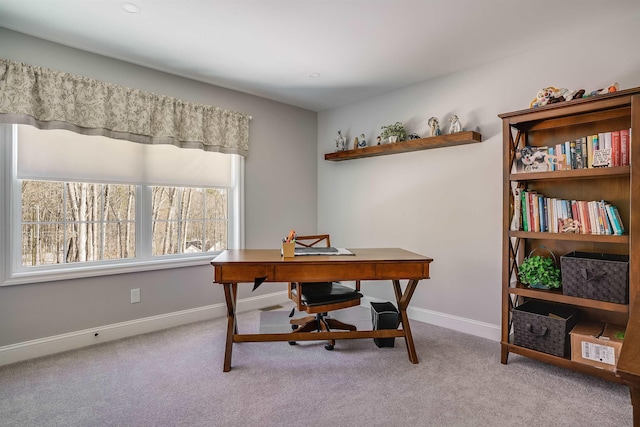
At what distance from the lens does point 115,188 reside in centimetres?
309

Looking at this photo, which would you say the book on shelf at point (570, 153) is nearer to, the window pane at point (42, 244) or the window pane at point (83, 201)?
the window pane at point (83, 201)

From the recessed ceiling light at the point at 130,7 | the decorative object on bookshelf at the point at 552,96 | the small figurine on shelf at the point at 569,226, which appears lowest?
the small figurine on shelf at the point at 569,226

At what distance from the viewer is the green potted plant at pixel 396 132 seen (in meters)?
3.58

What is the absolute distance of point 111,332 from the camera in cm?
297

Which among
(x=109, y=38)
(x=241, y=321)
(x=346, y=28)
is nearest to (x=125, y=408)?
(x=241, y=321)

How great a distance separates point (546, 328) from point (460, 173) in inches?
59.8

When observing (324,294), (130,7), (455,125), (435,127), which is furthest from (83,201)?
(455,125)

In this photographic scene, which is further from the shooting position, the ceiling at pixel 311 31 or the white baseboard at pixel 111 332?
the white baseboard at pixel 111 332

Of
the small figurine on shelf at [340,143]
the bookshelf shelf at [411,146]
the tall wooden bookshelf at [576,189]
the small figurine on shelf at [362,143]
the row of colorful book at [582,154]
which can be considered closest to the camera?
the tall wooden bookshelf at [576,189]

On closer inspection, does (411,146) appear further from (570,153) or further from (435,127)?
(570,153)

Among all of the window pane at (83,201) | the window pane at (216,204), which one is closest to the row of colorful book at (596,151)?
the window pane at (216,204)

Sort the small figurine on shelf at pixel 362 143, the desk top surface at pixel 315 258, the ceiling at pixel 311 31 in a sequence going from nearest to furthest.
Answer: the ceiling at pixel 311 31
the desk top surface at pixel 315 258
the small figurine on shelf at pixel 362 143

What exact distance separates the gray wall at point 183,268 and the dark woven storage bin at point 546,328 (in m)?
2.66

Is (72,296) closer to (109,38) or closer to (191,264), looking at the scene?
(191,264)
